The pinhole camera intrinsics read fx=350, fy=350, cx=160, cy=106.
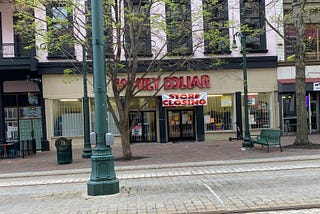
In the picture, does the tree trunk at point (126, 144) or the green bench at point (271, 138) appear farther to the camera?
the green bench at point (271, 138)

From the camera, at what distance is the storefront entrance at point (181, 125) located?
74.7ft

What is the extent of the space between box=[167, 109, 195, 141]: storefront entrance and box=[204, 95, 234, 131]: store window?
40.6 inches

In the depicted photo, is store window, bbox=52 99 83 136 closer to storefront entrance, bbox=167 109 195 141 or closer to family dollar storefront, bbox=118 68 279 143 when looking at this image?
family dollar storefront, bbox=118 68 279 143

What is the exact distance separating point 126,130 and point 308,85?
13.1m

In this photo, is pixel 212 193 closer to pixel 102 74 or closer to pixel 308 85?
pixel 102 74

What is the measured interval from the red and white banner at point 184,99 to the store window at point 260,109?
326 centimetres

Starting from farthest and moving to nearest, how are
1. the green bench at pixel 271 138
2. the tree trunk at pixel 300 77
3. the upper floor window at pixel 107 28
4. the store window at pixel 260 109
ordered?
the store window at pixel 260 109, the tree trunk at pixel 300 77, the green bench at pixel 271 138, the upper floor window at pixel 107 28

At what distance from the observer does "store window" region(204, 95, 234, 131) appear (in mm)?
22500

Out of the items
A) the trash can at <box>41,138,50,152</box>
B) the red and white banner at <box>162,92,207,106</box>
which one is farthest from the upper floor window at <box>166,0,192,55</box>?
the trash can at <box>41,138,50,152</box>

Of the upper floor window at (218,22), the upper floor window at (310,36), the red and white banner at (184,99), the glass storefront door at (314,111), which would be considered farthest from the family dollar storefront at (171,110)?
the glass storefront door at (314,111)

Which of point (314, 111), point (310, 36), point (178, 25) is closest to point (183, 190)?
point (178, 25)

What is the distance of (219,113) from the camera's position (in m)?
22.6

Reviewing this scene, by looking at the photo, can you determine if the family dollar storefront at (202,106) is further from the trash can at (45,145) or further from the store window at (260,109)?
the trash can at (45,145)

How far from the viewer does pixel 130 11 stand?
44.0 feet
